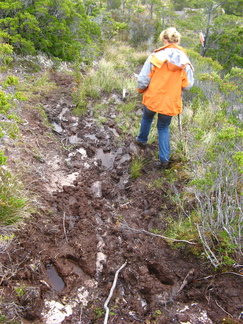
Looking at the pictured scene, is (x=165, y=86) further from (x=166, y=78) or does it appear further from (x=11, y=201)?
(x=11, y=201)

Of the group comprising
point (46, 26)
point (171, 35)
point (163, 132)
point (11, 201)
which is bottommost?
point (163, 132)

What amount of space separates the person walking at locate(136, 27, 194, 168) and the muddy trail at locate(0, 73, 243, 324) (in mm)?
1008

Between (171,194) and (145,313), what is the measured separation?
6.28 ft

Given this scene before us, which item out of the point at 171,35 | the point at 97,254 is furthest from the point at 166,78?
the point at 97,254

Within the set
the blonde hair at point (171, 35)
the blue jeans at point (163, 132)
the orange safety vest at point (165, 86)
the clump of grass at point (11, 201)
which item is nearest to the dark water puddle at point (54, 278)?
the clump of grass at point (11, 201)

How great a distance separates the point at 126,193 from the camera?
4246 millimetres

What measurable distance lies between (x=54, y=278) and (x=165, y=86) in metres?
A: 2.95

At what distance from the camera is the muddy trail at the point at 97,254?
2473 mm

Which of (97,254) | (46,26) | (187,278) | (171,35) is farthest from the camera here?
(46,26)

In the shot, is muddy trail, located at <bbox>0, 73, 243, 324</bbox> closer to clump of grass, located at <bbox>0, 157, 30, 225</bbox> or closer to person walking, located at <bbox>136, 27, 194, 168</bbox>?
clump of grass, located at <bbox>0, 157, 30, 225</bbox>

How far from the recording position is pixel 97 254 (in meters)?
3.12

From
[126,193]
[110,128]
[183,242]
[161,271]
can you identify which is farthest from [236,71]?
[161,271]

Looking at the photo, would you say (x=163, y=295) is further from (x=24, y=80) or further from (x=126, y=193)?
(x=24, y=80)

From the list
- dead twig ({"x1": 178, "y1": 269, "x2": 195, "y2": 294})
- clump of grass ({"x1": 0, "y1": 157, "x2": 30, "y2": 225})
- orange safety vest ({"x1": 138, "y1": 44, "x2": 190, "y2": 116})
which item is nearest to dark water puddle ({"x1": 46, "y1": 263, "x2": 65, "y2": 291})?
clump of grass ({"x1": 0, "y1": 157, "x2": 30, "y2": 225})
